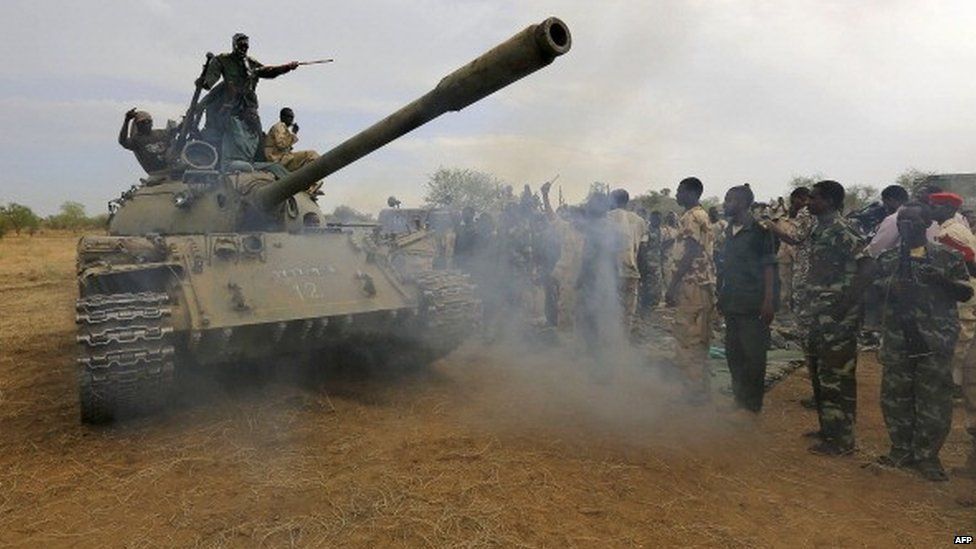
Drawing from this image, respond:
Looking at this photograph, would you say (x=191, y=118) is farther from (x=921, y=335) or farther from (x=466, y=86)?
(x=921, y=335)

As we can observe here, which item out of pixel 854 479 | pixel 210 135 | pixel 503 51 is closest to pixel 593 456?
pixel 854 479

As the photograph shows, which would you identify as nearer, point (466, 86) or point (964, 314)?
point (466, 86)

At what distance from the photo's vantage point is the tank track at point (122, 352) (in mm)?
5023

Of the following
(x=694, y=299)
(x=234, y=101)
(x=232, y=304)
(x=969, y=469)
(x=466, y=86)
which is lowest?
(x=969, y=469)

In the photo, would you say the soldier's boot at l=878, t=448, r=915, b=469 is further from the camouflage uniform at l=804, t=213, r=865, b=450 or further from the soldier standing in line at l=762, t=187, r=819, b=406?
the soldier standing in line at l=762, t=187, r=819, b=406

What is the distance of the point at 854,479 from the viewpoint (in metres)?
4.62

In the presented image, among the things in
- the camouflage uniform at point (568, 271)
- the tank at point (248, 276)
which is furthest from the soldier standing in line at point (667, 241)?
the tank at point (248, 276)

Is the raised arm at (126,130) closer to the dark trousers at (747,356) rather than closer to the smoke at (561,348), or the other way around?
the smoke at (561,348)

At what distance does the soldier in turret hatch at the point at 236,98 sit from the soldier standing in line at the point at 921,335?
670cm

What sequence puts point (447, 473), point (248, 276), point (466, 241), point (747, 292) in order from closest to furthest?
1. point (447, 473)
2. point (747, 292)
3. point (248, 276)
4. point (466, 241)

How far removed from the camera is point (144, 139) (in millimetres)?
8820

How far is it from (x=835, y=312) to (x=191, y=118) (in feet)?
23.4

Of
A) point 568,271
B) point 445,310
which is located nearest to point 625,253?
point 568,271

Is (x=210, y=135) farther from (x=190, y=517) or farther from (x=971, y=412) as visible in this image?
(x=971, y=412)
